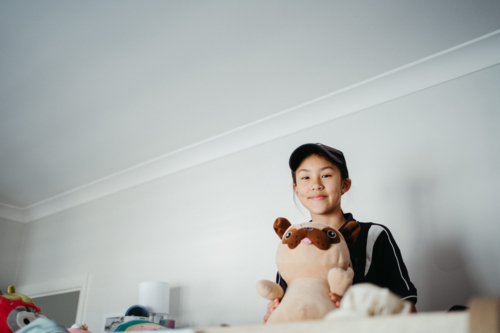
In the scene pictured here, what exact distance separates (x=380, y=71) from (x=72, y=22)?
143cm

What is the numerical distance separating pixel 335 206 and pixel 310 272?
45 cm

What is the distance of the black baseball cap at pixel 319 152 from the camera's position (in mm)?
1250

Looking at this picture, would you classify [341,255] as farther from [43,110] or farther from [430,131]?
[43,110]

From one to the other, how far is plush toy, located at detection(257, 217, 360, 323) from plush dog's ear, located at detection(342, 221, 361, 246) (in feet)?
0.31

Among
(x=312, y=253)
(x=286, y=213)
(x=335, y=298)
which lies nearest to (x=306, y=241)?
(x=312, y=253)

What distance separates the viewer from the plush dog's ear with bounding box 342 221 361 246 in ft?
3.46

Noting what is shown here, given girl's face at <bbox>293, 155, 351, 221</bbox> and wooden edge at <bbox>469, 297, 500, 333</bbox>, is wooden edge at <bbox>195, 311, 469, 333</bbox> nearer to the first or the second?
wooden edge at <bbox>469, 297, 500, 333</bbox>

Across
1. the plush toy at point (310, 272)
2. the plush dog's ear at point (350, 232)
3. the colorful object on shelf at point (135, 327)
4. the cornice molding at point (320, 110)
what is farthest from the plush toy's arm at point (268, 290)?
the cornice molding at point (320, 110)

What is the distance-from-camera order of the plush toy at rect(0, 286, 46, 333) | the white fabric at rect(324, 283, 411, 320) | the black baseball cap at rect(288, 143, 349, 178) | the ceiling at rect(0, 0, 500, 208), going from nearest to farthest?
the white fabric at rect(324, 283, 411, 320) → the plush toy at rect(0, 286, 46, 333) → the black baseball cap at rect(288, 143, 349, 178) → the ceiling at rect(0, 0, 500, 208)

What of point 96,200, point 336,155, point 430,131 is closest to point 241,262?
point 336,155

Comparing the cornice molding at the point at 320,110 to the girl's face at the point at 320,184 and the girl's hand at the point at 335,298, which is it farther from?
the girl's hand at the point at 335,298

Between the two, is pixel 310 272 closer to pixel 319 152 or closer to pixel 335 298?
pixel 335 298

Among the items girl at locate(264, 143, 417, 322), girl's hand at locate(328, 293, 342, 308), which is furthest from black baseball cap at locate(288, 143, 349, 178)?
girl's hand at locate(328, 293, 342, 308)

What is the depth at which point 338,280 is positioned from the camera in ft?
2.75
